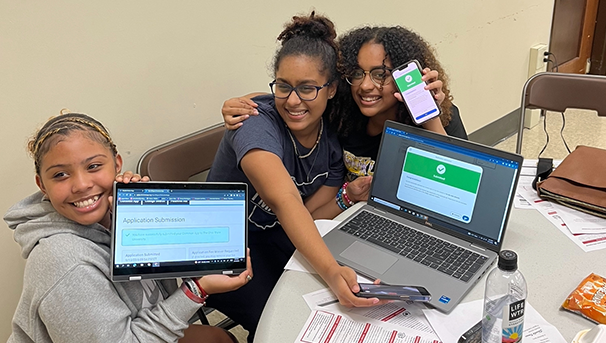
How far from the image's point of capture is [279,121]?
1502 mm

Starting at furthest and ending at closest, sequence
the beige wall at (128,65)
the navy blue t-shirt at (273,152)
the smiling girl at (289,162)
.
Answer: the beige wall at (128,65)
the navy blue t-shirt at (273,152)
the smiling girl at (289,162)

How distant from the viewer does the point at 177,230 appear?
1047 mm

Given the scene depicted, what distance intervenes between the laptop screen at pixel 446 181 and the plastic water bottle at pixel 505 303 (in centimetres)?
25

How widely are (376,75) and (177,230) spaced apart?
831mm

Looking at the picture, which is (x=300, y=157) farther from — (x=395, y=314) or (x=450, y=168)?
(x=395, y=314)

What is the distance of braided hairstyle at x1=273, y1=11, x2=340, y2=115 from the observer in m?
1.44

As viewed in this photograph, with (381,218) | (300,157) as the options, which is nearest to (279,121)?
(300,157)

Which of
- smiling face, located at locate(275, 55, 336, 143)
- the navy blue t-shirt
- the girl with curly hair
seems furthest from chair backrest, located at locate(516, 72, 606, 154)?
smiling face, located at locate(275, 55, 336, 143)

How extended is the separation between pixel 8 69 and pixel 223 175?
0.69m

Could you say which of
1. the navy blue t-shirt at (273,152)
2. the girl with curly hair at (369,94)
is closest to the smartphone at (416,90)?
the girl with curly hair at (369,94)

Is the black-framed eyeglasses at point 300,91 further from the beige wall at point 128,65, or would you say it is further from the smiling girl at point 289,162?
the beige wall at point 128,65

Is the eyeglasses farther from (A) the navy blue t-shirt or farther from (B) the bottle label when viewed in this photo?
(B) the bottle label

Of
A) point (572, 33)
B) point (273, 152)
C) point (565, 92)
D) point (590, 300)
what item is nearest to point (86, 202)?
point (273, 152)

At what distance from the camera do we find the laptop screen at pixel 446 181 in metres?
1.16
